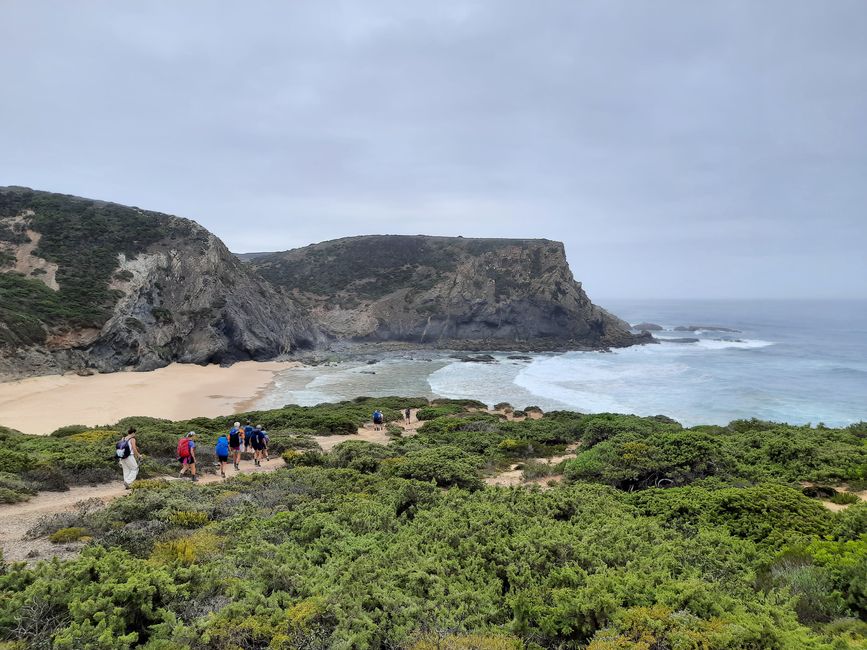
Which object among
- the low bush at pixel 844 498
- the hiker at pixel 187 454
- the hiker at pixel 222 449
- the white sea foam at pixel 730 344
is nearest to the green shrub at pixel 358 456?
the hiker at pixel 222 449

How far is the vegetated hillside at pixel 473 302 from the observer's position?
2739 inches

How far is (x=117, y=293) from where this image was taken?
39.2 m

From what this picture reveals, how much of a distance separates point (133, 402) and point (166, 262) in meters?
22.4

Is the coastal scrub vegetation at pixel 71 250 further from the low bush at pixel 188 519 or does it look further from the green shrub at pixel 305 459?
the low bush at pixel 188 519

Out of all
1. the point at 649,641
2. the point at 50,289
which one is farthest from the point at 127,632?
the point at 50,289

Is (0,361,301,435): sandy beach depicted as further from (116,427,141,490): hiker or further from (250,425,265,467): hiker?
(116,427,141,490): hiker

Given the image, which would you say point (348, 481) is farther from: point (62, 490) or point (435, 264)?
point (435, 264)

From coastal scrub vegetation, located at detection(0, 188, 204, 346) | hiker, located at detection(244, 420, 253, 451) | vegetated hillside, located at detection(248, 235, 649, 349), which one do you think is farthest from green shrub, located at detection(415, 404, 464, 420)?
vegetated hillside, located at detection(248, 235, 649, 349)

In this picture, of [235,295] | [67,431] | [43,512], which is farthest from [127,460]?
[235,295]

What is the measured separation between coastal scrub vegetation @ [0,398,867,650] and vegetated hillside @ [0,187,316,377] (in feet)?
96.2

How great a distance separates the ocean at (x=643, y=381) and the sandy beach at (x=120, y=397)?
3.02m

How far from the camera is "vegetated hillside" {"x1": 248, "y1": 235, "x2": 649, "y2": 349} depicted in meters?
69.6

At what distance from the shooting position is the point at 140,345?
123 feet

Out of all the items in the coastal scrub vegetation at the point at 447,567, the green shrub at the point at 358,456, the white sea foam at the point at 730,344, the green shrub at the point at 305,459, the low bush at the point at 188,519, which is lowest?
the white sea foam at the point at 730,344
